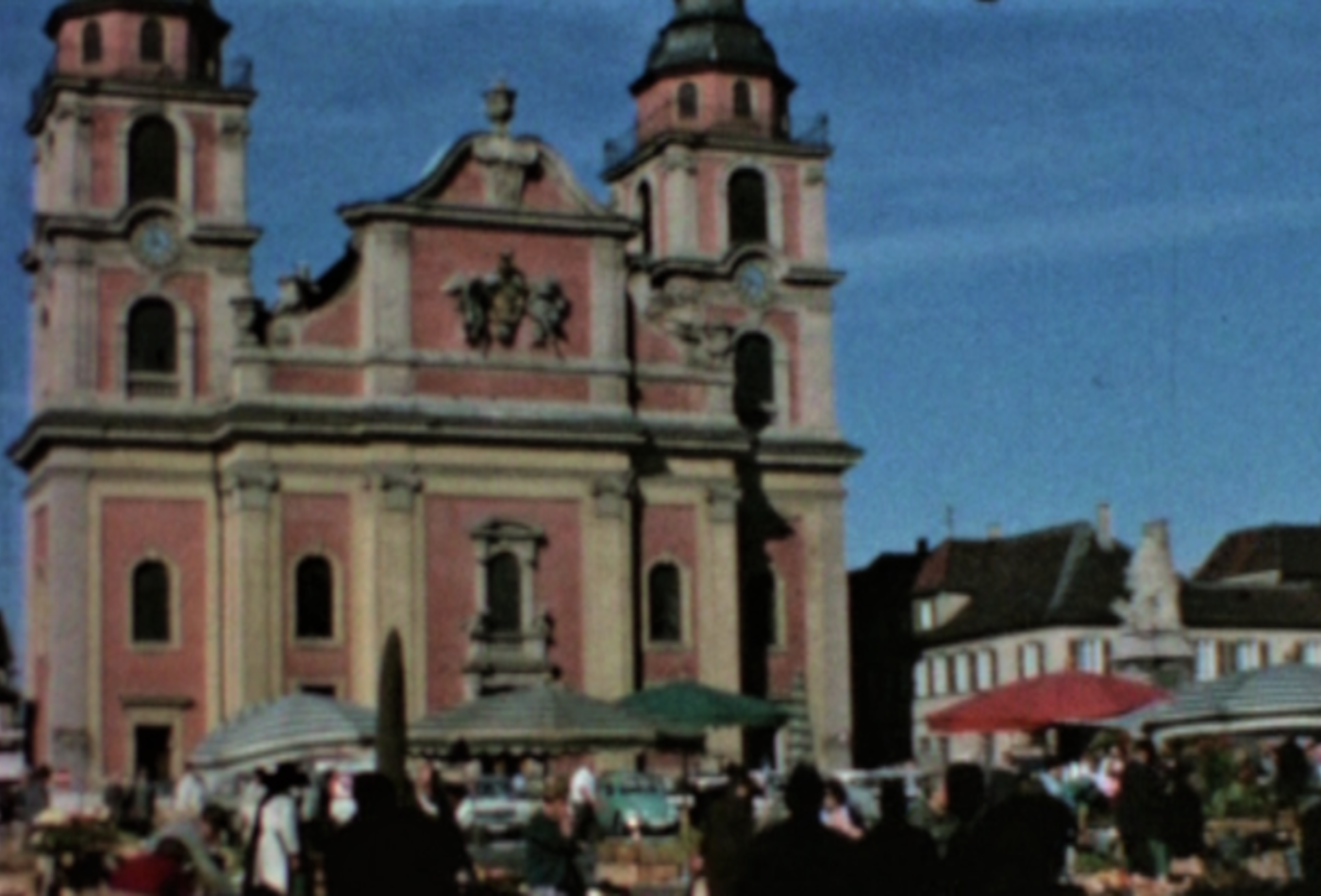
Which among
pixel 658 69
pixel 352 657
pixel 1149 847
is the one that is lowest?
pixel 1149 847

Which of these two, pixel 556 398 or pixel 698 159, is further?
pixel 698 159

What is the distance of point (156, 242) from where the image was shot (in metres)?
54.0

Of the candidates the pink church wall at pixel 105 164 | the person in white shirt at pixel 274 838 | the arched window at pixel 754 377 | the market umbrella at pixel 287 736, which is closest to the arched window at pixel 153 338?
the pink church wall at pixel 105 164

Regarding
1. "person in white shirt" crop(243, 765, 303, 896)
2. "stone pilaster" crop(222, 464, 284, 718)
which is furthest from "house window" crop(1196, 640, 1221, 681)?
"person in white shirt" crop(243, 765, 303, 896)

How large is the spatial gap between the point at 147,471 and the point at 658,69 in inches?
626

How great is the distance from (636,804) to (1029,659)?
34469mm

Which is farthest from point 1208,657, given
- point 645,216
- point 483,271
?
point 483,271

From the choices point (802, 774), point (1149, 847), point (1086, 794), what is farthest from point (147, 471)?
point (802, 774)

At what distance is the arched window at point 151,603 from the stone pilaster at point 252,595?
1.25 metres

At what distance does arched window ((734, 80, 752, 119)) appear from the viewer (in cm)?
6166

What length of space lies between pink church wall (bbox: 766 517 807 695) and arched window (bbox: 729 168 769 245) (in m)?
6.60

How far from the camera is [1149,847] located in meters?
23.9

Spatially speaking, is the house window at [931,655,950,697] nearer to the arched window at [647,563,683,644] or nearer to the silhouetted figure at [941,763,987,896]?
the arched window at [647,563,683,644]

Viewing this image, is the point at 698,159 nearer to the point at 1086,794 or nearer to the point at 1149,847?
the point at 1086,794
